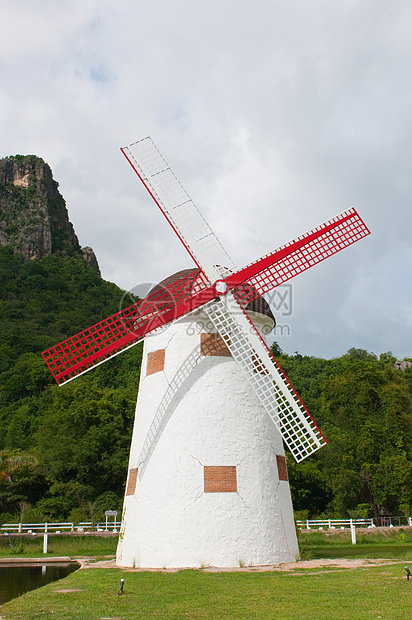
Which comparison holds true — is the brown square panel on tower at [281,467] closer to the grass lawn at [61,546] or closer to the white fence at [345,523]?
the grass lawn at [61,546]

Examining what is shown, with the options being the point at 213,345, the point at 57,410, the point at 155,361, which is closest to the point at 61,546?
the point at 155,361

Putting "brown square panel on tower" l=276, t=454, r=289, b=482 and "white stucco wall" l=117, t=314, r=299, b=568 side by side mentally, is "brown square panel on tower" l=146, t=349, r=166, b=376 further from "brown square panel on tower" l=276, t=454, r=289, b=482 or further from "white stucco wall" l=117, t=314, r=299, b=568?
"brown square panel on tower" l=276, t=454, r=289, b=482

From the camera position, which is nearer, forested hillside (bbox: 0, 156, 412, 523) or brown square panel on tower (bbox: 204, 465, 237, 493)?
brown square panel on tower (bbox: 204, 465, 237, 493)

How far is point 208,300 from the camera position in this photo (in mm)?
12180

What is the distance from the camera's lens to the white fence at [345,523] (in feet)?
→ 75.1

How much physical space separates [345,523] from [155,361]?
14.9 meters

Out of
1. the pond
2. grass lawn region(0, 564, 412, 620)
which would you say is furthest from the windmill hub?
the pond

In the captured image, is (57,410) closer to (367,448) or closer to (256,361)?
(367,448)

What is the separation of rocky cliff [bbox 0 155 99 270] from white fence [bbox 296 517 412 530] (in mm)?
72472

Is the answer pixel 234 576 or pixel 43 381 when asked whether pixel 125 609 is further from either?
pixel 43 381

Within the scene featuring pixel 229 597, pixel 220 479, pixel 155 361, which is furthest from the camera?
pixel 155 361

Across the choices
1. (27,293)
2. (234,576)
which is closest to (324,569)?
(234,576)

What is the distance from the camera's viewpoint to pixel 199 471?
11195 mm

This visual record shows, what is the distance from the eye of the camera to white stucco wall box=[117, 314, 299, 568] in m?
10.9
